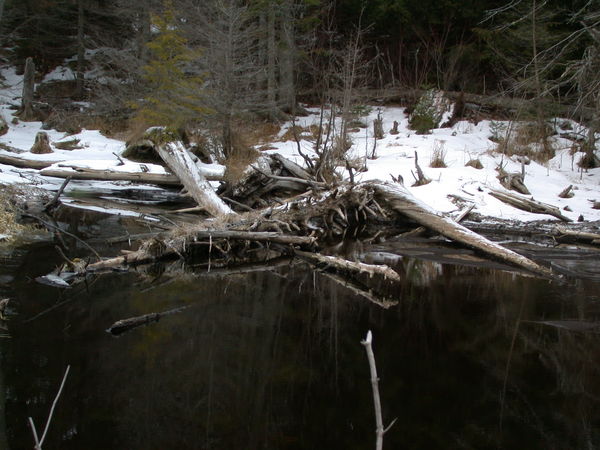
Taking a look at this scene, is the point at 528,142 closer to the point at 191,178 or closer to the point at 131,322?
the point at 191,178

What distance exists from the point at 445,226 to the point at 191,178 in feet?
19.2

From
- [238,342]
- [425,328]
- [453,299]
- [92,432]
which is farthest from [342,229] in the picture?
[92,432]

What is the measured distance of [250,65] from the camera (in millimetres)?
17094

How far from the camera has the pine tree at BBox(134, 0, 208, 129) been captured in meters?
15.7

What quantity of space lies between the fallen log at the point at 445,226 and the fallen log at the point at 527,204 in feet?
12.2

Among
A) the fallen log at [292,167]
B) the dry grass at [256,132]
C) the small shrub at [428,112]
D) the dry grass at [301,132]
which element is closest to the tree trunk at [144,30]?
the dry grass at [256,132]

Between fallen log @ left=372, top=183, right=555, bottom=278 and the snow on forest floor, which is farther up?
the snow on forest floor

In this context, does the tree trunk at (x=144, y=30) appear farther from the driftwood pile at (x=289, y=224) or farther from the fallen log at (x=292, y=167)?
the fallen log at (x=292, y=167)

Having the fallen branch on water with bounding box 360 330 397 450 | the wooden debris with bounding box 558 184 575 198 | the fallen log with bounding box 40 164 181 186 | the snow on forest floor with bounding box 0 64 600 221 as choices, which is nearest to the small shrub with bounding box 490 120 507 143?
the snow on forest floor with bounding box 0 64 600 221

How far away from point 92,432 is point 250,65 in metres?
14.9

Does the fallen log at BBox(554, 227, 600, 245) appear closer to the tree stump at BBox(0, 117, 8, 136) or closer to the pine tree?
the pine tree

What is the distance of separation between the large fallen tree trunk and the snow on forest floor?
3.40 feet

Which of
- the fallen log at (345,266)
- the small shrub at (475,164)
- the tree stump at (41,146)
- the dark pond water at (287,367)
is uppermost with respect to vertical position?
the small shrub at (475,164)

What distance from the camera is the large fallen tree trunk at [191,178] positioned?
36.8ft
